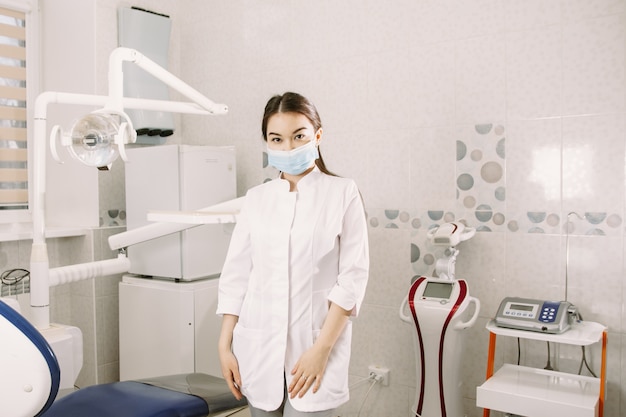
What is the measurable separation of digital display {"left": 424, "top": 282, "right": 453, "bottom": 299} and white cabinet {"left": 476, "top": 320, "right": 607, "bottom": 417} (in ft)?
0.71

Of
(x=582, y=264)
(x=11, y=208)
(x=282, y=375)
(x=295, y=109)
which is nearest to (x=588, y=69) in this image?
(x=582, y=264)

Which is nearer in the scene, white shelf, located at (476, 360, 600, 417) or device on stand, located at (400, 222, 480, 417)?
white shelf, located at (476, 360, 600, 417)

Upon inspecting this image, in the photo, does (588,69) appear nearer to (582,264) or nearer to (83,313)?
(582,264)

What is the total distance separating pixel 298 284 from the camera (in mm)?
1581

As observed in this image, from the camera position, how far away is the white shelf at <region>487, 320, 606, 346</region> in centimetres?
206

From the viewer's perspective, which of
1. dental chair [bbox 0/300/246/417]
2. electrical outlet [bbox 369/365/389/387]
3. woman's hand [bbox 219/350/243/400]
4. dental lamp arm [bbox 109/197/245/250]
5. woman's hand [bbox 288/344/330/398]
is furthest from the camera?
electrical outlet [bbox 369/365/389/387]

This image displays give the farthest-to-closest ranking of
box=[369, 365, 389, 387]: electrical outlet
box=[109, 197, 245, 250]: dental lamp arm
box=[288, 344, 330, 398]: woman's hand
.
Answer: box=[369, 365, 389, 387]: electrical outlet
box=[109, 197, 245, 250]: dental lamp arm
box=[288, 344, 330, 398]: woman's hand

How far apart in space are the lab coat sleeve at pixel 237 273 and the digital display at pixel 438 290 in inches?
38.7

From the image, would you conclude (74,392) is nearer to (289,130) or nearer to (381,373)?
(289,130)

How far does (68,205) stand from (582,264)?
→ 2741 millimetres

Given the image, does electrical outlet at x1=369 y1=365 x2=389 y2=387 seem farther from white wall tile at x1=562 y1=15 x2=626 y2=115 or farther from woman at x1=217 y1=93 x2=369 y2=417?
white wall tile at x1=562 y1=15 x2=626 y2=115

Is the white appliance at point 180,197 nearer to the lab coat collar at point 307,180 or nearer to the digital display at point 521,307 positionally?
the lab coat collar at point 307,180

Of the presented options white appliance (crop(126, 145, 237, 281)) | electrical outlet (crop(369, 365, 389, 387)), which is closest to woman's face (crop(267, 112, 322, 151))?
white appliance (crop(126, 145, 237, 281))

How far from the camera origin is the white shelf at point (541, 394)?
1945 millimetres
